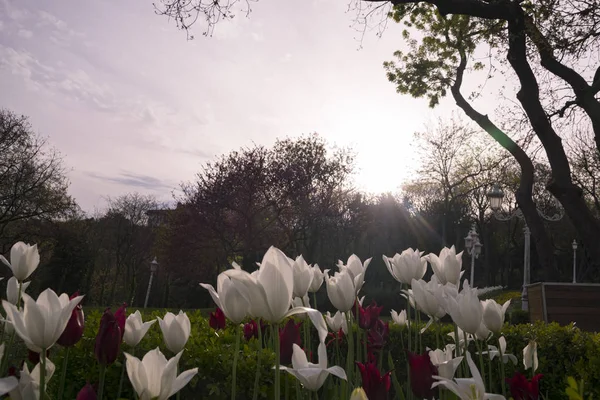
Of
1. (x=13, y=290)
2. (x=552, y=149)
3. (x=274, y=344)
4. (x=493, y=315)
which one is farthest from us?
(x=552, y=149)

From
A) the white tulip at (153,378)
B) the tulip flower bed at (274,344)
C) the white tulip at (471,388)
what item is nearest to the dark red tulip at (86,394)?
the tulip flower bed at (274,344)

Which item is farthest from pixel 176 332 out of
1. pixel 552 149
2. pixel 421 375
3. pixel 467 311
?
pixel 552 149

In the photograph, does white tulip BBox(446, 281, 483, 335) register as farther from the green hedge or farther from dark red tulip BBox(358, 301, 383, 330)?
dark red tulip BBox(358, 301, 383, 330)

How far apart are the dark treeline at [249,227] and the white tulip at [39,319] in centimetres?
2004

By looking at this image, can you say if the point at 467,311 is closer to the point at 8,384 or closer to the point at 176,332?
the point at 176,332

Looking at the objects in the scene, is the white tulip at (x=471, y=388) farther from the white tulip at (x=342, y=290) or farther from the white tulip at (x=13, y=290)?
the white tulip at (x=13, y=290)

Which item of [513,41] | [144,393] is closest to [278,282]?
[144,393]

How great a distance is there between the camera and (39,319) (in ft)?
4.60

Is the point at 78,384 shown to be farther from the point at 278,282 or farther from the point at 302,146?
the point at 302,146

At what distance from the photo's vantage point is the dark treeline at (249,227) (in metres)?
26.9

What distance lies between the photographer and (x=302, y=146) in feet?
95.7

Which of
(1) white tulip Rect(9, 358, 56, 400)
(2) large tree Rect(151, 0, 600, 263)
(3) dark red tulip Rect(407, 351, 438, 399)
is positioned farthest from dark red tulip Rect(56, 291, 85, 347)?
(2) large tree Rect(151, 0, 600, 263)

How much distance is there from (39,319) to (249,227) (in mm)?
24483

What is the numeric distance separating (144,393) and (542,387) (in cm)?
483
